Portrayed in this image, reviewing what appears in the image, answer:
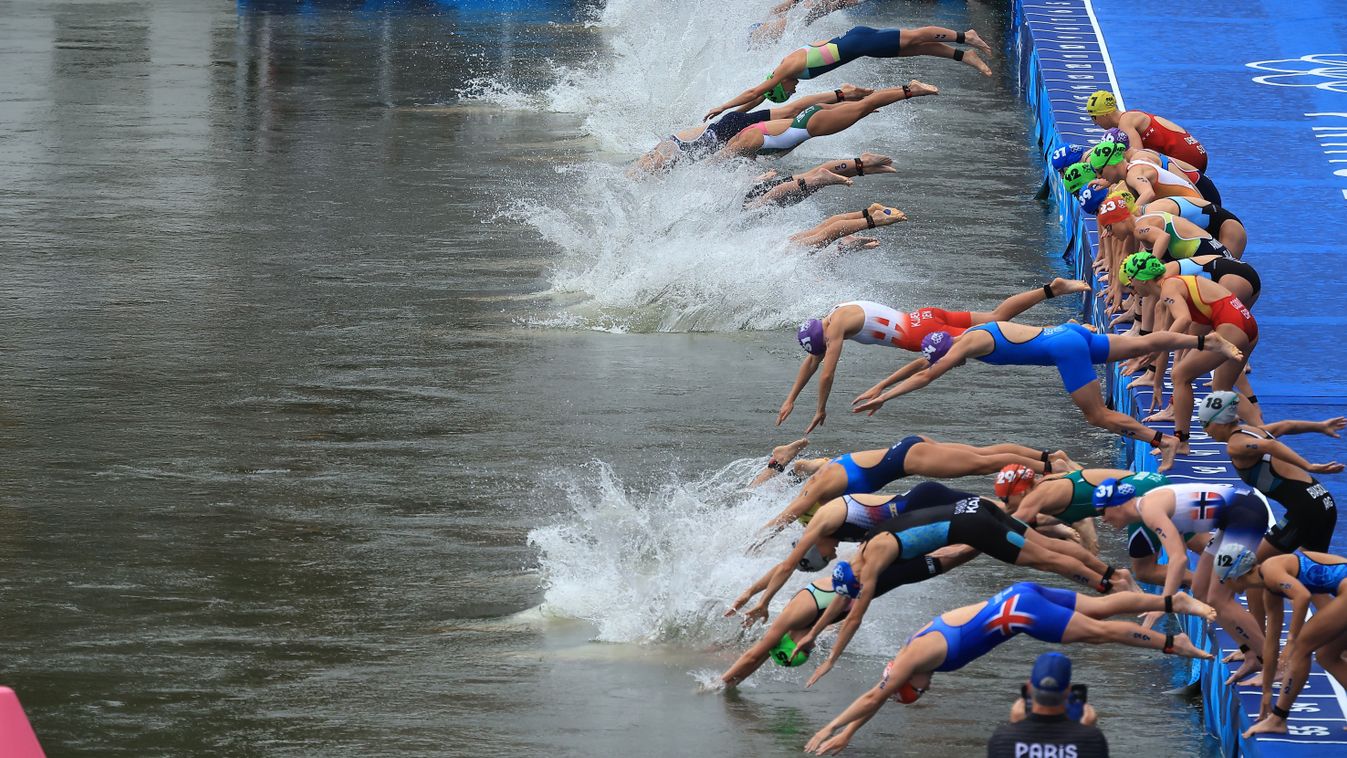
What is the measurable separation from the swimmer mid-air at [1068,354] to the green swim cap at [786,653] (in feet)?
6.76

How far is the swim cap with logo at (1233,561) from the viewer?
28.9ft

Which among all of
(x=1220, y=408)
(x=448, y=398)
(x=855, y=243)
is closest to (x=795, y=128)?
(x=855, y=243)

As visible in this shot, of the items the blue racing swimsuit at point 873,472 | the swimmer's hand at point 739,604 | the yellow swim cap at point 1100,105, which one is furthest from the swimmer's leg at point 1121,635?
the yellow swim cap at point 1100,105

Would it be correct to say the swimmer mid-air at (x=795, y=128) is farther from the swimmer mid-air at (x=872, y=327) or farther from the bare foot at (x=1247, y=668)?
the bare foot at (x=1247, y=668)

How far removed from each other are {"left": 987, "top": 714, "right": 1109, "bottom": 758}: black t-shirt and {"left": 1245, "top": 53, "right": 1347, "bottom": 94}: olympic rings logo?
52.6 feet

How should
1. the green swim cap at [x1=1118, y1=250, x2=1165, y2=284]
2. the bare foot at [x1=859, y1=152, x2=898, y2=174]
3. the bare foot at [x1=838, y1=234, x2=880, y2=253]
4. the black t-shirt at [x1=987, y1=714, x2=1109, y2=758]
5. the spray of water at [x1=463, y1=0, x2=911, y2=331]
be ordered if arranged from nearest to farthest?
the black t-shirt at [x1=987, y1=714, x2=1109, y2=758]
the green swim cap at [x1=1118, y1=250, x2=1165, y2=284]
the bare foot at [x1=838, y1=234, x2=880, y2=253]
the bare foot at [x1=859, y1=152, x2=898, y2=174]
the spray of water at [x1=463, y1=0, x2=911, y2=331]

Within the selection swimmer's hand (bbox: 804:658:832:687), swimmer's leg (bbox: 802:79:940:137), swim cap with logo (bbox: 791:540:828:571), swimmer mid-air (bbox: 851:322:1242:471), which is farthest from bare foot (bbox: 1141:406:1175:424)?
swimmer's leg (bbox: 802:79:940:137)

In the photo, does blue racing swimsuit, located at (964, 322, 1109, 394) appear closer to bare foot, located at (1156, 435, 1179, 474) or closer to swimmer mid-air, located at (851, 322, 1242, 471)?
swimmer mid-air, located at (851, 322, 1242, 471)

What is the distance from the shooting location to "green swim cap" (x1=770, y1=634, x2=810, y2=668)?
9648 millimetres

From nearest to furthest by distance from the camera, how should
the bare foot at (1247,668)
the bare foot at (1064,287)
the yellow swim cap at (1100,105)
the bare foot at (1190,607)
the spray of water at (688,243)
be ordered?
the bare foot at (1190,607)
the bare foot at (1247,668)
the bare foot at (1064,287)
the yellow swim cap at (1100,105)
the spray of water at (688,243)

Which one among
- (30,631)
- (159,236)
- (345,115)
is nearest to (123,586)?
(30,631)

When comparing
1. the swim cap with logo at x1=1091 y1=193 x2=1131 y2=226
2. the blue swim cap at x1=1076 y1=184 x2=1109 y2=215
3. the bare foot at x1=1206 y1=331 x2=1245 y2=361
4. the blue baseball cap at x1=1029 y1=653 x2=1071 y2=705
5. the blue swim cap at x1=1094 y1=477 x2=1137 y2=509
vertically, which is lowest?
the blue swim cap at x1=1094 y1=477 x2=1137 y2=509

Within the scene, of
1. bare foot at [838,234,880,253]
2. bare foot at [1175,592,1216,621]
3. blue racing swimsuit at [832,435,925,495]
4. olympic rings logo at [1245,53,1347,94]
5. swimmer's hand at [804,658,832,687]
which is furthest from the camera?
olympic rings logo at [1245,53,1347,94]

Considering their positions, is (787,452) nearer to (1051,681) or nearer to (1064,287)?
(1064,287)
